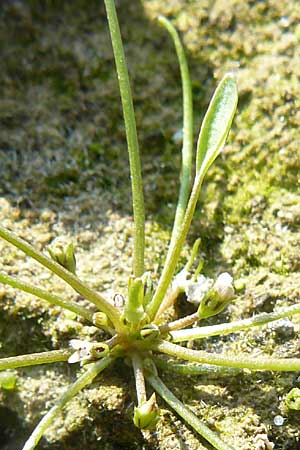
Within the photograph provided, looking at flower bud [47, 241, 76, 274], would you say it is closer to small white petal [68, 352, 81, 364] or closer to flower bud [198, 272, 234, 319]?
small white petal [68, 352, 81, 364]

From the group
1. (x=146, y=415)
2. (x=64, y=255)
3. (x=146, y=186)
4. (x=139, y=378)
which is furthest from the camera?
(x=146, y=186)

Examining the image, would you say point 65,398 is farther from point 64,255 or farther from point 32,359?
point 64,255

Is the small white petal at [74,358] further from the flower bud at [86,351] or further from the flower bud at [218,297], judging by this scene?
the flower bud at [218,297]

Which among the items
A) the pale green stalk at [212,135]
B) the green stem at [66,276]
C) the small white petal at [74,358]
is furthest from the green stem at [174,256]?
the small white petal at [74,358]

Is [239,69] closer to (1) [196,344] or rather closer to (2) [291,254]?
(2) [291,254]

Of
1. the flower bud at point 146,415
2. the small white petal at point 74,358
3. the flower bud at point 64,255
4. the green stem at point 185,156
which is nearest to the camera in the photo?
the flower bud at point 146,415

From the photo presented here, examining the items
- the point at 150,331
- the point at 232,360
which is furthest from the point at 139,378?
the point at 232,360
